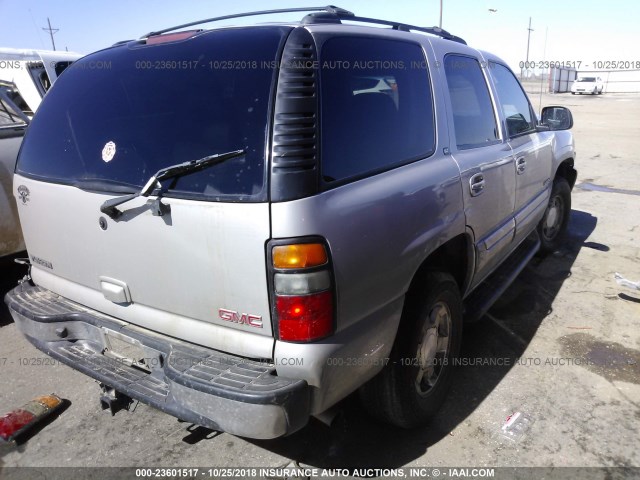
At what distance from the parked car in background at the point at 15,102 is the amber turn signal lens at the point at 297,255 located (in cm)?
167

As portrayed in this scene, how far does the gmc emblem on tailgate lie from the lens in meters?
1.84

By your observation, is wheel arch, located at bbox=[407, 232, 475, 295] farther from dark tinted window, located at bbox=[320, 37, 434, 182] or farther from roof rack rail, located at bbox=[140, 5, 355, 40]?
roof rack rail, located at bbox=[140, 5, 355, 40]

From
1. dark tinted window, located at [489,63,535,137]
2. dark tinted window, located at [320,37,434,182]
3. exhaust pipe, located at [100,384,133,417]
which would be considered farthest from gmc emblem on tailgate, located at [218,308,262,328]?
dark tinted window, located at [489,63,535,137]

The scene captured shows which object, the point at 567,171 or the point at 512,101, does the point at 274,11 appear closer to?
the point at 512,101

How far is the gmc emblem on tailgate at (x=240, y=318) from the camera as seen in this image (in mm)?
1843

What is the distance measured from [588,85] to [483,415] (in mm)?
46459

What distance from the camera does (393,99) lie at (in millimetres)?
2367

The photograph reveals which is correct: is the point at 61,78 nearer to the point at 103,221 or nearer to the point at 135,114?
the point at 135,114

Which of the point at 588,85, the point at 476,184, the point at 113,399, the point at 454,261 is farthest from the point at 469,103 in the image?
the point at 588,85

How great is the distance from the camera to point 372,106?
218cm

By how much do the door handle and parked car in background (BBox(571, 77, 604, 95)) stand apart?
45871 millimetres

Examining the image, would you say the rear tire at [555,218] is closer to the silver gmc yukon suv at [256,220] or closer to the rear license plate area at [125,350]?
the silver gmc yukon suv at [256,220]

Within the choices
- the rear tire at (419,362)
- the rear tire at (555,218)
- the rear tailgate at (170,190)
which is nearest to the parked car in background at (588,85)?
the rear tire at (555,218)

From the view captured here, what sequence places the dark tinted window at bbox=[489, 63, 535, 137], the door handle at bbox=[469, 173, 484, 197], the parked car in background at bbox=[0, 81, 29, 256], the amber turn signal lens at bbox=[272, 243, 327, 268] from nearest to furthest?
the amber turn signal lens at bbox=[272, 243, 327, 268] → the door handle at bbox=[469, 173, 484, 197] → the dark tinted window at bbox=[489, 63, 535, 137] → the parked car in background at bbox=[0, 81, 29, 256]
